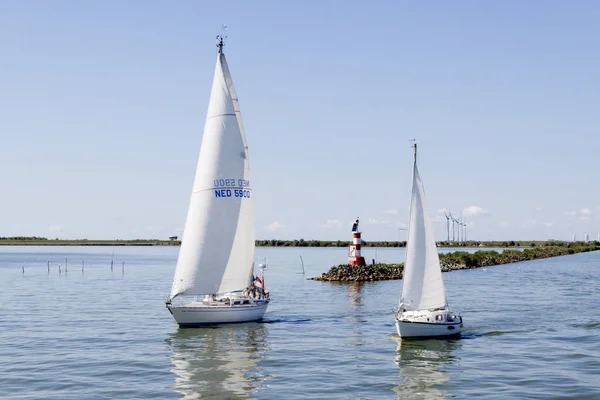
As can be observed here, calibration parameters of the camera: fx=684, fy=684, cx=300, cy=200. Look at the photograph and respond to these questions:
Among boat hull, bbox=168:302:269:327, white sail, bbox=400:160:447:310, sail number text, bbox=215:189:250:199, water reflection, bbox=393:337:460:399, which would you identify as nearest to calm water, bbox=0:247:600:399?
water reflection, bbox=393:337:460:399

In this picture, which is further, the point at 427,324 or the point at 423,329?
the point at 423,329

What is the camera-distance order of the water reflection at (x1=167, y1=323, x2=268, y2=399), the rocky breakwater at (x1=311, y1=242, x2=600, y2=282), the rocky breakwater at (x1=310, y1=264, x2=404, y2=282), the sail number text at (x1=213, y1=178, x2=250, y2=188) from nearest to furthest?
the water reflection at (x1=167, y1=323, x2=268, y2=399)
the sail number text at (x1=213, y1=178, x2=250, y2=188)
the rocky breakwater at (x1=310, y1=264, x2=404, y2=282)
the rocky breakwater at (x1=311, y1=242, x2=600, y2=282)

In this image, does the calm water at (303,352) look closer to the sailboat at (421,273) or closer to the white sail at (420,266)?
the sailboat at (421,273)

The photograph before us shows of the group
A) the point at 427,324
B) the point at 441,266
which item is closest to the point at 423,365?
the point at 427,324

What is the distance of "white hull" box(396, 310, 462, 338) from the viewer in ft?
128

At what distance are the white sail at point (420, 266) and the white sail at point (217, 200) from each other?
13.3m

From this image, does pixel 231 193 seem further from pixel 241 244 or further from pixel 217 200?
pixel 241 244

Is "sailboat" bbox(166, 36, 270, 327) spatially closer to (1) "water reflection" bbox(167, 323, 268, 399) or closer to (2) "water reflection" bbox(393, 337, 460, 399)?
(1) "water reflection" bbox(167, 323, 268, 399)

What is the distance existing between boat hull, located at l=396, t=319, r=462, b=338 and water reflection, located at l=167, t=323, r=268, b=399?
7910 mm

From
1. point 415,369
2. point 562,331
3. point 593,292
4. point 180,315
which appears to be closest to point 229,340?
point 180,315

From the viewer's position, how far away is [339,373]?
32.3 metres

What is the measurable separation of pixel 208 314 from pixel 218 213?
6999 mm

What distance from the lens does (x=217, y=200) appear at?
47.4 meters

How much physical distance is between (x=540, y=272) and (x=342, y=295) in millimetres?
43760
